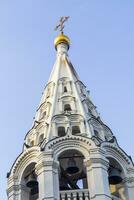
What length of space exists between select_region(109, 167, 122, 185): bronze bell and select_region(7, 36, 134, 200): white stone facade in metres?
0.13

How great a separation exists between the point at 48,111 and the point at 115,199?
4.84 meters

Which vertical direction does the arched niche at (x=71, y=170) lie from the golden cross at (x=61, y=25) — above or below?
below

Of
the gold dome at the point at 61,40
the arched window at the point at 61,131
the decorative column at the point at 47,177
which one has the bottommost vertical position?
the decorative column at the point at 47,177

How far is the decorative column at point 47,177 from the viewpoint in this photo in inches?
714

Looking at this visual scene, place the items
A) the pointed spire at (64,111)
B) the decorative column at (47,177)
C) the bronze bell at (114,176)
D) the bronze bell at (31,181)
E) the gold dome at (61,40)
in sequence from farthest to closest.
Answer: the gold dome at (61,40) < the pointed spire at (64,111) < the bronze bell at (114,176) < the bronze bell at (31,181) < the decorative column at (47,177)

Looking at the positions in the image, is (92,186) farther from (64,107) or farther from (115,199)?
(64,107)

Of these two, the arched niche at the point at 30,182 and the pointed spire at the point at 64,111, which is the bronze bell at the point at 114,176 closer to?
the pointed spire at the point at 64,111

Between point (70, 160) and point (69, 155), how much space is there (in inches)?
7.0

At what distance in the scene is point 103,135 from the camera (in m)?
21.2

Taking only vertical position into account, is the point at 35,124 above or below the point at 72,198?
above

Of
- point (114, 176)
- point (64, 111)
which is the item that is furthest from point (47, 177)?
point (64, 111)

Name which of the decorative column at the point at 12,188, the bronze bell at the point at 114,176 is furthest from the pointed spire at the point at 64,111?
the decorative column at the point at 12,188

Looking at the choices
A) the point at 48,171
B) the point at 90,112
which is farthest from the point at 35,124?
the point at 48,171

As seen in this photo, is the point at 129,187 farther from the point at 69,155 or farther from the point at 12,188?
the point at 12,188
